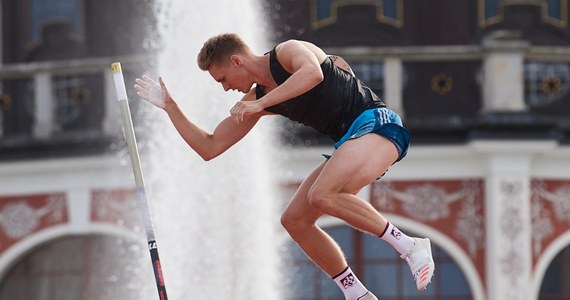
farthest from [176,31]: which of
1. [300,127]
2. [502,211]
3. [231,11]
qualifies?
[502,211]

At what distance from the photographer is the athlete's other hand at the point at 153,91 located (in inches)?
384

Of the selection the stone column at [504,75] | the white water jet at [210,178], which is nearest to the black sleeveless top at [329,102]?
the white water jet at [210,178]

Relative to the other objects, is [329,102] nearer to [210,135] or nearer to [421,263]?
[210,135]

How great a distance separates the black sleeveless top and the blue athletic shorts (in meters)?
0.06

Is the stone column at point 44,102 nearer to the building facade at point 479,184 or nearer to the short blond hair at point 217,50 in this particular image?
the building facade at point 479,184

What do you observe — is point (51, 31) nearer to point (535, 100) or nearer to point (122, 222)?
point (122, 222)

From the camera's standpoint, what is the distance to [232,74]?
31.3ft

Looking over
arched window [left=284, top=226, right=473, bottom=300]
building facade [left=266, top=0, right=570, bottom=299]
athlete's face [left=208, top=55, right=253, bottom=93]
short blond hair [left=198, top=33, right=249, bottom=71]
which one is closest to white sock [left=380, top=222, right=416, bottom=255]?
athlete's face [left=208, top=55, right=253, bottom=93]

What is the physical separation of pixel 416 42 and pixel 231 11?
11795 mm

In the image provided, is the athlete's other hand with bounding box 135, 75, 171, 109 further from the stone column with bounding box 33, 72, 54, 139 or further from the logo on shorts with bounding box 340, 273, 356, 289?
the stone column with bounding box 33, 72, 54, 139

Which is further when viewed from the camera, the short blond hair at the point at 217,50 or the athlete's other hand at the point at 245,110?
the short blond hair at the point at 217,50

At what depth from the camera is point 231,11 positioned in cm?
1973

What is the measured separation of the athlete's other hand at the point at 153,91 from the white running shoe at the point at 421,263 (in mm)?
1541

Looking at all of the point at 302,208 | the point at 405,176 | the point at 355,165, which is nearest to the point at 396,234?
the point at 355,165
